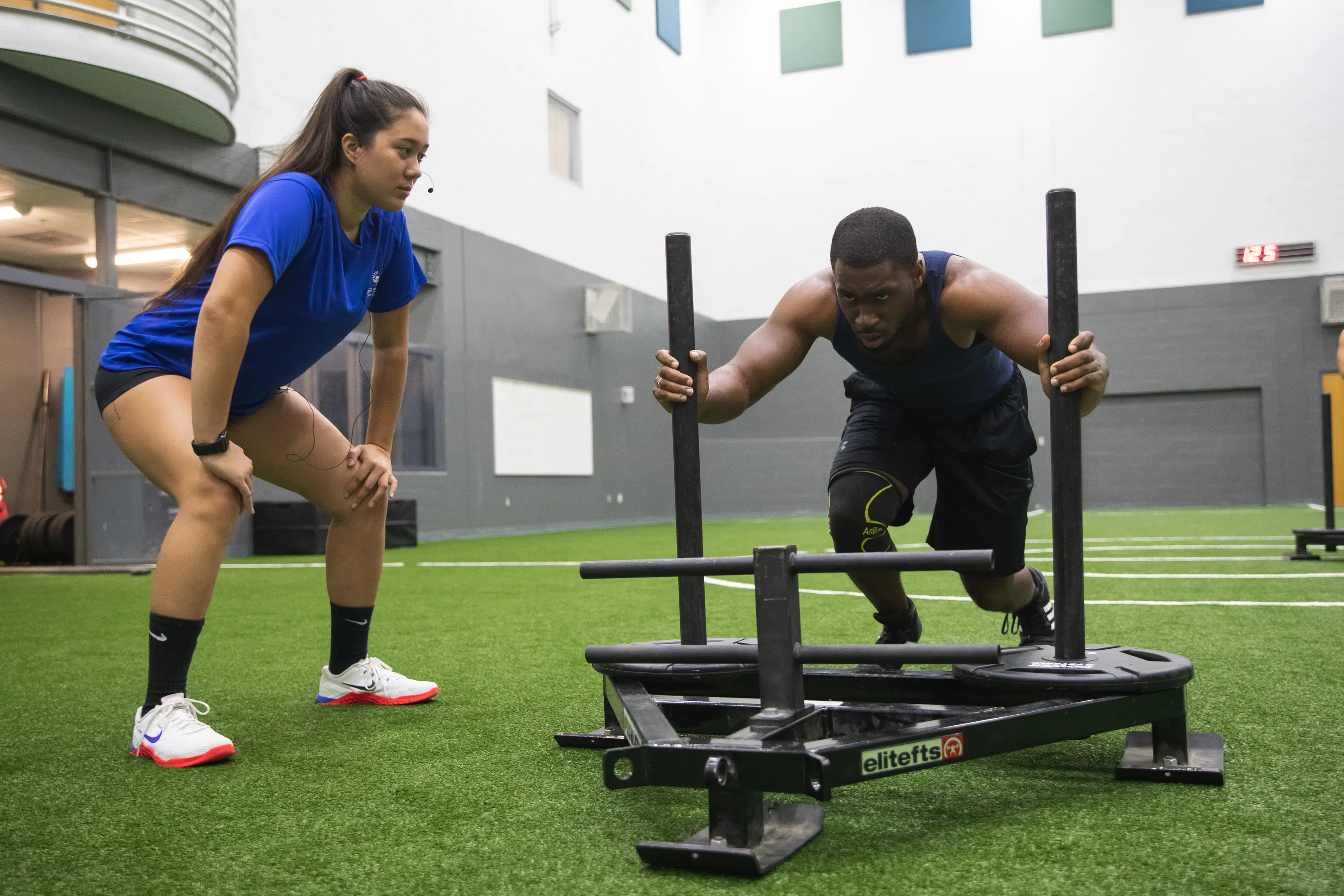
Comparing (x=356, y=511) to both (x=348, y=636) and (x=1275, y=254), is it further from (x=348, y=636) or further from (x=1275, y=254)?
(x=1275, y=254)

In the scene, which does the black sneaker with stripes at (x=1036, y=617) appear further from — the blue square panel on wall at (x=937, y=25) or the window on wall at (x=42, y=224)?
the blue square panel on wall at (x=937, y=25)

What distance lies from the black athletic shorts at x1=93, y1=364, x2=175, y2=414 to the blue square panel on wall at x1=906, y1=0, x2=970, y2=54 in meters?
15.9

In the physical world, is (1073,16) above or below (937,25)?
below

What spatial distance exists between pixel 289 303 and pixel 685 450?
83 cm

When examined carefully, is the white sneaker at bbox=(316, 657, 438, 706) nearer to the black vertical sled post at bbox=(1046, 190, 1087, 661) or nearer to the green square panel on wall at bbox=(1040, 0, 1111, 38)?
the black vertical sled post at bbox=(1046, 190, 1087, 661)

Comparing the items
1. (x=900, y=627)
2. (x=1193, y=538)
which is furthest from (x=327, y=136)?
(x=1193, y=538)

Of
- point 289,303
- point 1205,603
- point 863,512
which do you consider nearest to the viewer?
point 289,303

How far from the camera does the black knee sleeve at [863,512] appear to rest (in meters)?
2.18

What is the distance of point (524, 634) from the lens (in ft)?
11.3

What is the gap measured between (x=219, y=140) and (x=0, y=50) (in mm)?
1835

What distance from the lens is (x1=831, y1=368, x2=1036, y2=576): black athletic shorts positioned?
7.55 feet

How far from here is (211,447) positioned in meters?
1.85

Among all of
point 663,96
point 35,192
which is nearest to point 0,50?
point 35,192

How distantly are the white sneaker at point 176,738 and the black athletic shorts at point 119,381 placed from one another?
1.92ft
